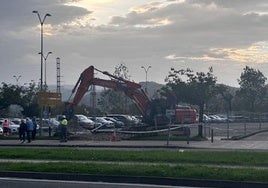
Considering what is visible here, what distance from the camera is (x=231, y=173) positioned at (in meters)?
18.5

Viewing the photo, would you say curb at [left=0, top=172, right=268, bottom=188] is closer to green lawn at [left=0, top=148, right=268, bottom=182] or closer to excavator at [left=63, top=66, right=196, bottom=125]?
green lawn at [left=0, top=148, right=268, bottom=182]

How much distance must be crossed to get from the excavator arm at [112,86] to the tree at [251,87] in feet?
148

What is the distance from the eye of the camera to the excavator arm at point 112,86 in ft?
168

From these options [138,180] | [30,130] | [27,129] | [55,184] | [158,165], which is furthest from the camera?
[30,130]

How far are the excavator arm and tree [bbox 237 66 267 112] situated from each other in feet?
148

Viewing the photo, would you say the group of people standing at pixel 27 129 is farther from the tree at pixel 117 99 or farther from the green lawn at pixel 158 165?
the tree at pixel 117 99

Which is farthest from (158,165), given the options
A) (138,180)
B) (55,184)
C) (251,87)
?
(251,87)

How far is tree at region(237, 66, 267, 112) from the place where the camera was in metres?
95.1

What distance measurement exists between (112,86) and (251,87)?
4909 cm

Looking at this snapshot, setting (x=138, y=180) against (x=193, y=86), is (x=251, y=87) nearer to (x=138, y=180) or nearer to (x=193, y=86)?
(x=193, y=86)

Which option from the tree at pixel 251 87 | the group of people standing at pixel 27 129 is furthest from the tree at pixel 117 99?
the group of people standing at pixel 27 129

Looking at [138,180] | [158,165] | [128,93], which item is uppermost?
[128,93]

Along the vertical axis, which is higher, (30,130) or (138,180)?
(30,130)

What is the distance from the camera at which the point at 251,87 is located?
97500mm
